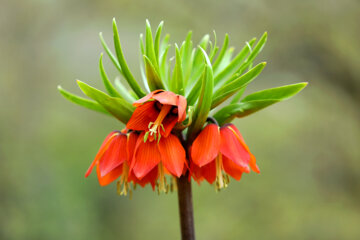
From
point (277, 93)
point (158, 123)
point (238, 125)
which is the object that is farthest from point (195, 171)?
point (238, 125)

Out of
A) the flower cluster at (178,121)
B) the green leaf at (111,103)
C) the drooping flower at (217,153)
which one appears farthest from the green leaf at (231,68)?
the green leaf at (111,103)

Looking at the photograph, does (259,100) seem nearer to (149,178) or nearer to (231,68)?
(231,68)

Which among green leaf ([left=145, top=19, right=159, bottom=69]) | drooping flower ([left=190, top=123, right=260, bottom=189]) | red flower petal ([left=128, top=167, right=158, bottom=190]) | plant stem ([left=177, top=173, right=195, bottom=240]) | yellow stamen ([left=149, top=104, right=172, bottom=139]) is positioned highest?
green leaf ([left=145, top=19, right=159, bottom=69])

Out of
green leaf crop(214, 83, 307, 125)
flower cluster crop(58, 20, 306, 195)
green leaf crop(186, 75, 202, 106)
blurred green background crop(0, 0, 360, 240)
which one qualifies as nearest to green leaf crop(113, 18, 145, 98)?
flower cluster crop(58, 20, 306, 195)

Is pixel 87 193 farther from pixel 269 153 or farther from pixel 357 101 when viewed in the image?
pixel 357 101

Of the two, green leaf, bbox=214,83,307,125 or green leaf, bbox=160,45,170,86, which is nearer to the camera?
green leaf, bbox=214,83,307,125

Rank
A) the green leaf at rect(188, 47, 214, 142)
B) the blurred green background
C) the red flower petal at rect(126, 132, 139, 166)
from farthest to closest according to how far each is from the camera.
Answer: the blurred green background → the red flower petal at rect(126, 132, 139, 166) → the green leaf at rect(188, 47, 214, 142)

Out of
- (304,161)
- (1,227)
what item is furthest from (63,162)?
(304,161)

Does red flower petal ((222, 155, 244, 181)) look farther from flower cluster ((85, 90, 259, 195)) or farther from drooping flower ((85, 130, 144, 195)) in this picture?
drooping flower ((85, 130, 144, 195))
